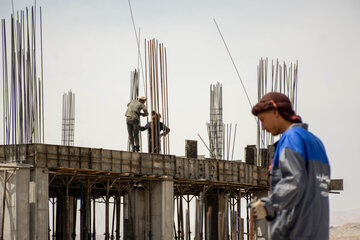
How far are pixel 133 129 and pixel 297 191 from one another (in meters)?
20.5

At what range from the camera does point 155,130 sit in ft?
82.7

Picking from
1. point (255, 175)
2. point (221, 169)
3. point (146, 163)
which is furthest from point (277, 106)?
point (255, 175)

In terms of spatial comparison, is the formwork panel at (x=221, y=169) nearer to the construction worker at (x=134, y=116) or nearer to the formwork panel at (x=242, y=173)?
the formwork panel at (x=242, y=173)

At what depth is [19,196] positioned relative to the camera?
19859 millimetres

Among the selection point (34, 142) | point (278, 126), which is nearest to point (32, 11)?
point (34, 142)

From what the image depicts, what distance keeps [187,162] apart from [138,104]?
3.26 meters

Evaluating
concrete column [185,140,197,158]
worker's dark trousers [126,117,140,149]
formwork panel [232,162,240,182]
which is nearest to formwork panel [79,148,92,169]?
worker's dark trousers [126,117,140,149]

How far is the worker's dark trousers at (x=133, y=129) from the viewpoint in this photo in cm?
2417

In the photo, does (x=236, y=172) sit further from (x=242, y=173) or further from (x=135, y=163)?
(x=135, y=163)

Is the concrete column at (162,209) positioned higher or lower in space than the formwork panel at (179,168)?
lower

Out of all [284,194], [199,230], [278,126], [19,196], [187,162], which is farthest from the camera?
[187,162]

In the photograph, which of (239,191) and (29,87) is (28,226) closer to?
(29,87)

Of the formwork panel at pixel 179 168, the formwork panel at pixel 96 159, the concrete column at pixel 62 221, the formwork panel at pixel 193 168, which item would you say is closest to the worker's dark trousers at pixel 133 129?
the formwork panel at pixel 179 168

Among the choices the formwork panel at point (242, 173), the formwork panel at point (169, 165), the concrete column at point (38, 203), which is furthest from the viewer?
the formwork panel at point (242, 173)
